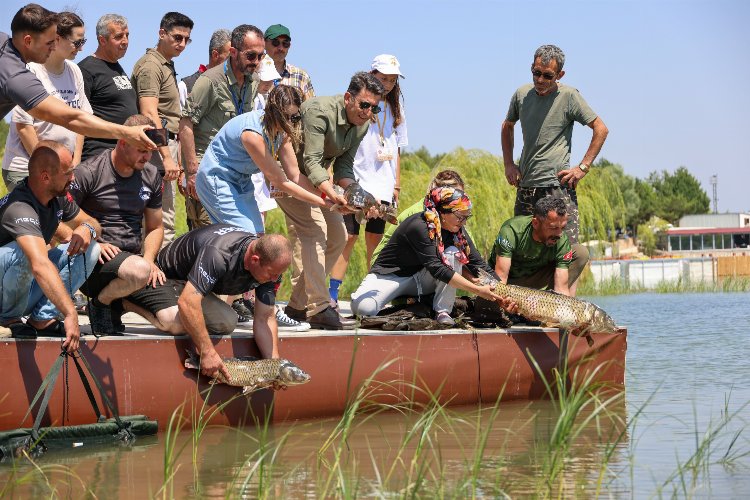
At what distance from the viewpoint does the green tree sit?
103312 millimetres

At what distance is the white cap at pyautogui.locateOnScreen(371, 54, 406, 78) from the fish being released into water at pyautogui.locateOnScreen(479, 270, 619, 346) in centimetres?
182

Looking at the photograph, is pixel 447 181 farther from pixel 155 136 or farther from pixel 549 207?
pixel 155 136

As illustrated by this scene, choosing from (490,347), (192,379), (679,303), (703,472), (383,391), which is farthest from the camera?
(679,303)

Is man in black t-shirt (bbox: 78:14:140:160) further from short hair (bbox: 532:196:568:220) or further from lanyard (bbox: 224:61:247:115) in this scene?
short hair (bbox: 532:196:568:220)

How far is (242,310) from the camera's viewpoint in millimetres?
9016

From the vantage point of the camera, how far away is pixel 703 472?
5.98m

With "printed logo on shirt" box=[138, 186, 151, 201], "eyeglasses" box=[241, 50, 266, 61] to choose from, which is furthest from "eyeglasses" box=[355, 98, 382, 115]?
"printed logo on shirt" box=[138, 186, 151, 201]

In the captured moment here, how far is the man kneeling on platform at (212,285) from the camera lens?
7016mm

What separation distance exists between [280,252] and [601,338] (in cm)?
296

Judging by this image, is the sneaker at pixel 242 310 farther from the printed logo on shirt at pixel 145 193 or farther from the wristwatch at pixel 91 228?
the wristwatch at pixel 91 228

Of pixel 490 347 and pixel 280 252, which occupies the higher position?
pixel 280 252

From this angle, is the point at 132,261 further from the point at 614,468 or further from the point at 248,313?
the point at 614,468

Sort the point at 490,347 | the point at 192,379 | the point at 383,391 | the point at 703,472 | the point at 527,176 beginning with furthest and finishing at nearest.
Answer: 1. the point at 527,176
2. the point at 490,347
3. the point at 383,391
4. the point at 192,379
5. the point at 703,472

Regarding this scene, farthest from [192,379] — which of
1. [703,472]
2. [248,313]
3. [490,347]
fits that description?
[703,472]
